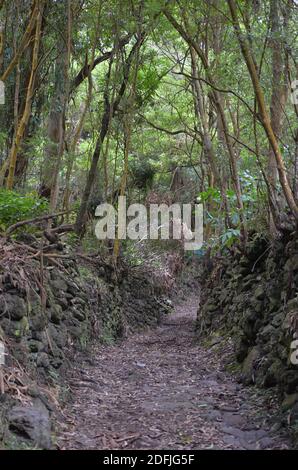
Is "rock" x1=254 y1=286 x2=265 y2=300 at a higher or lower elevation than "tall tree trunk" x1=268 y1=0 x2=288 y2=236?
lower

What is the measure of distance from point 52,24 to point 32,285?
212 inches

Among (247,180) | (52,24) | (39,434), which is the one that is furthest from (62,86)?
(39,434)

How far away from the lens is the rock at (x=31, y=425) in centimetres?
330

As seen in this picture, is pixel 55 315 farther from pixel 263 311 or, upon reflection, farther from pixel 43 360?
pixel 263 311

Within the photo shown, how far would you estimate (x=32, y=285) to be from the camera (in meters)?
5.13

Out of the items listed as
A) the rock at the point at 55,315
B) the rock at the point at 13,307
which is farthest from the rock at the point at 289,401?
the rock at the point at 55,315

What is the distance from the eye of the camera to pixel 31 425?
3379 millimetres

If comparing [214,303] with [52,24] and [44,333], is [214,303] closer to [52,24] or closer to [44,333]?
[44,333]

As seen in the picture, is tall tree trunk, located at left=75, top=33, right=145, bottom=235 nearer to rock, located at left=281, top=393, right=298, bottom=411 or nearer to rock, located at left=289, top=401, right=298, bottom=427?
rock, located at left=281, top=393, right=298, bottom=411

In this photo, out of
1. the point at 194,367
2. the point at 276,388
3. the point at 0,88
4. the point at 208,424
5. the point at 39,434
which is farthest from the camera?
the point at 0,88

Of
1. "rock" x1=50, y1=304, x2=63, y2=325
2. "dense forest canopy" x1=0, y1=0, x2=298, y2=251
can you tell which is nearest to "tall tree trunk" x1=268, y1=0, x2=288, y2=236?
"dense forest canopy" x1=0, y1=0, x2=298, y2=251

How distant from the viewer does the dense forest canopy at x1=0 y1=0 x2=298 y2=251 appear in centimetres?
579

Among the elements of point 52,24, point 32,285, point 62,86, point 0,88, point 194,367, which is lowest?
point 194,367

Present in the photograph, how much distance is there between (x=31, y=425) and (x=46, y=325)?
1.85 m
